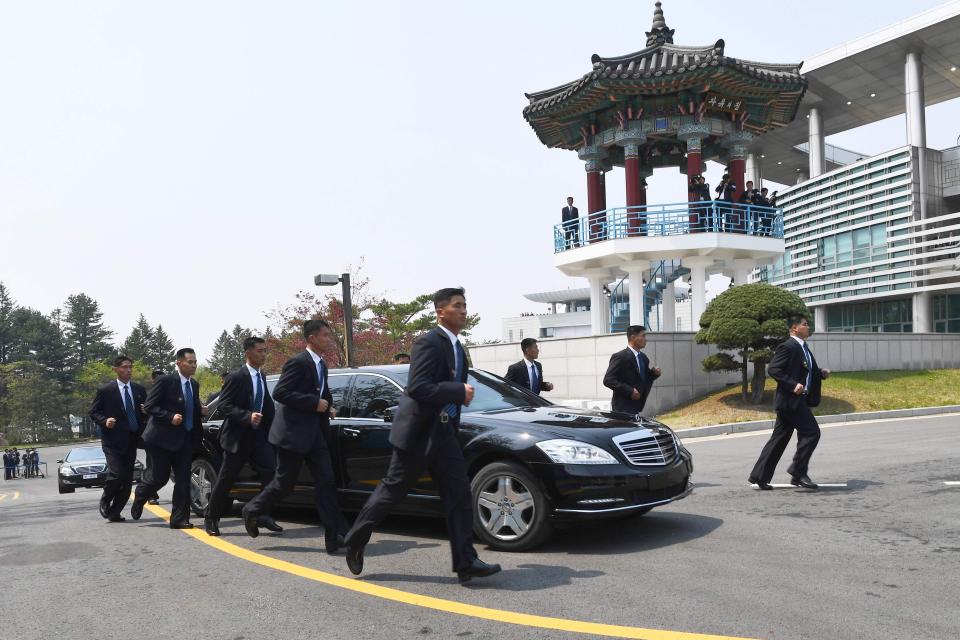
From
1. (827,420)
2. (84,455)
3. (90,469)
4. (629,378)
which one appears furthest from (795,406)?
(84,455)

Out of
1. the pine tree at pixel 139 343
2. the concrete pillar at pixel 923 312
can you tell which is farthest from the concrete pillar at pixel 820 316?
the pine tree at pixel 139 343

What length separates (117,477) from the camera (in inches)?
314

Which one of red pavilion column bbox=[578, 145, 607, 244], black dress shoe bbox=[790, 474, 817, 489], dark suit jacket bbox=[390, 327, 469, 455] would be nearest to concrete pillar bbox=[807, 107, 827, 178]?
red pavilion column bbox=[578, 145, 607, 244]

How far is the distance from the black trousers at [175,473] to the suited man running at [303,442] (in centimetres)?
154

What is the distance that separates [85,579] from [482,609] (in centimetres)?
298

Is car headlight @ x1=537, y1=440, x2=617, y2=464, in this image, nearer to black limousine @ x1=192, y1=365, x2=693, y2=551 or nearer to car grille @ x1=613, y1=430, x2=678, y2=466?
black limousine @ x1=192, y1=365, x2=693, y2=551

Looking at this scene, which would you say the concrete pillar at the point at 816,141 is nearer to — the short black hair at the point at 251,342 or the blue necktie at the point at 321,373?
the short black hair at the point at 251,342

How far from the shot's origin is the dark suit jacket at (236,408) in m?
6.79

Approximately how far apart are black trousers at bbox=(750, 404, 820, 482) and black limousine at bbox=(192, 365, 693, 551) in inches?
95.2

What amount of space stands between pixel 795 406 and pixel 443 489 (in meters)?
4.80

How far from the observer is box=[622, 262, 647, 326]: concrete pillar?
23.4 m

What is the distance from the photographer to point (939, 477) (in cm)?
827

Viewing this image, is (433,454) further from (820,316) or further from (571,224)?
(820,316)

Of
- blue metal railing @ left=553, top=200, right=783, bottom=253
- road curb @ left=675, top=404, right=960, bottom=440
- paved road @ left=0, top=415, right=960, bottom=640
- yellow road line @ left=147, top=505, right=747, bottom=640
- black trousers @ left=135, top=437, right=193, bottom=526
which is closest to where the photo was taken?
yellow road line @ left=147, top=505, right=747, bottom=640
